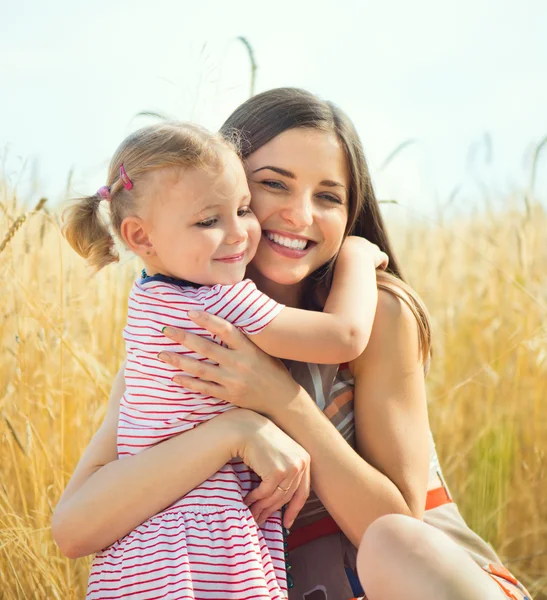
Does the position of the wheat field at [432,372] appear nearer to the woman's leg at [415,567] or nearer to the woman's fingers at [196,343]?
the woman's fingers at [196,343]

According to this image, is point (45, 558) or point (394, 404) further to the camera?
point (45, 558)

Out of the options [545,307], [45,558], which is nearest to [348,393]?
[45,558]

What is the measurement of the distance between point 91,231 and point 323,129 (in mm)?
669

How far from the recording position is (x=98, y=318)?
3.16m

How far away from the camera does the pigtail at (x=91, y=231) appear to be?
7.18 ft

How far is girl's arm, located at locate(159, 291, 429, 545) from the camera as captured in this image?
195 centimetres

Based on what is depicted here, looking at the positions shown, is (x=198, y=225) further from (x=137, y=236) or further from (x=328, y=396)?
(x=328, y=396)

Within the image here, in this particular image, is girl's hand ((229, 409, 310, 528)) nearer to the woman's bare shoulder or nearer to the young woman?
the young woman

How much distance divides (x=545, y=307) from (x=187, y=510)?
2.07 metres

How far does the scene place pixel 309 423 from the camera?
1992 mm

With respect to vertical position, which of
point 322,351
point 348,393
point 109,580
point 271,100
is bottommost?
point 109,580

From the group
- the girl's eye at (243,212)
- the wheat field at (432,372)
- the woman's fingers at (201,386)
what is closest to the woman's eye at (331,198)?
the girl's eye at (243,212)

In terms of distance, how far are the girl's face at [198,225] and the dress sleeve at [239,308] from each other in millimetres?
53

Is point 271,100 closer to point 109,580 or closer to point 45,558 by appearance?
point 109,580
